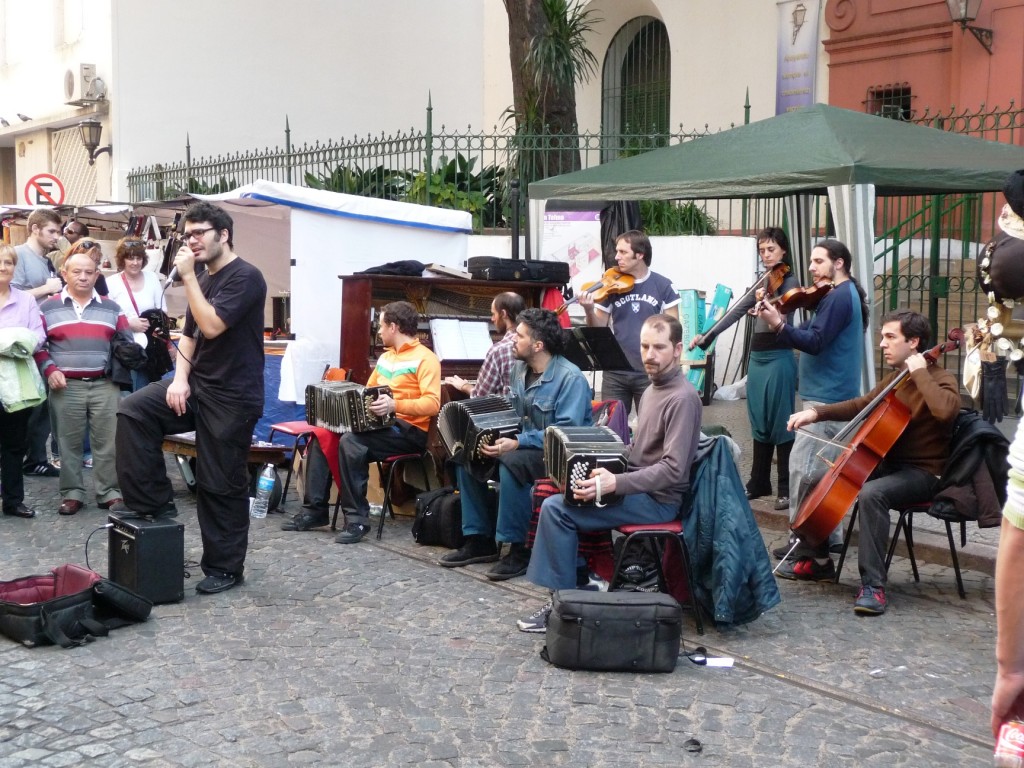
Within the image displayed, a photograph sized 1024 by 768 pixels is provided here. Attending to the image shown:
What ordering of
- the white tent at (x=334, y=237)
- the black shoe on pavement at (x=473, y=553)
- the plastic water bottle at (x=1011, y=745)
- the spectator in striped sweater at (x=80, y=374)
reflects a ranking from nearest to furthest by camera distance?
the plastic water bottle at (x=1011, y=745)
the black shoe on pavement at (x=473, y=553)
the spectator in striped sweater at (x=80, y=374)
the white tent at (x=334, y=237)

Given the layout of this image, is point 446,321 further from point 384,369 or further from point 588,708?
point 588,708

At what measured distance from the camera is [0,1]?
24.7 metres

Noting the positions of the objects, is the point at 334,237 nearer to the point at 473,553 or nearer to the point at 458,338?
the point at 458,338

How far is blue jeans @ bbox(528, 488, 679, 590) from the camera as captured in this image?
17.9ft

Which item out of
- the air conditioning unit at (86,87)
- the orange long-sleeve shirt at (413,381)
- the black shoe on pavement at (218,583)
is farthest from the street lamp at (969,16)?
the air conditioning unit at (86,87)

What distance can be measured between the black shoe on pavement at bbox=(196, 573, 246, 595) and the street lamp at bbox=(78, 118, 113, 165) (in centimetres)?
1600

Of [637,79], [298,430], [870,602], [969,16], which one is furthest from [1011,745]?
[637,79]

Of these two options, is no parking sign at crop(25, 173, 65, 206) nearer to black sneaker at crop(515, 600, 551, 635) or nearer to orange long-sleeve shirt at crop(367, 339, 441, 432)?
orange long-sleeve shirt at crop(367, 339, 441, 432)

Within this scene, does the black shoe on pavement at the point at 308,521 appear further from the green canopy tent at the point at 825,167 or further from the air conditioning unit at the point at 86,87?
the air conditioning unit at the point at 86,87

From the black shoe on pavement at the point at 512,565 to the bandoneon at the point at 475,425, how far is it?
1.57ft

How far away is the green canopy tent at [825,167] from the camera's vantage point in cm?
719

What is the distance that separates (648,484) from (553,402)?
1.21 metres

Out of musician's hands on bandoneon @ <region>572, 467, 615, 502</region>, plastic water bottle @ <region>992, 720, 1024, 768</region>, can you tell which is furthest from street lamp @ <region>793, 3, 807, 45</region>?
plastic water bottle @ <region>992, 720, 1024, 768</region>

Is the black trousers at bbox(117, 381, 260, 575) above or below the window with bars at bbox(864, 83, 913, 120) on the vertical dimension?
below
